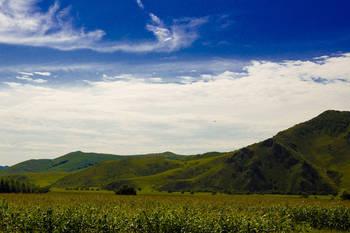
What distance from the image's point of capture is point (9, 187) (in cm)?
14250

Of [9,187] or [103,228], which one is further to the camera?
[9,187]

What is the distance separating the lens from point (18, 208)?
179 feet

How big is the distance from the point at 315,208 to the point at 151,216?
1109 inches

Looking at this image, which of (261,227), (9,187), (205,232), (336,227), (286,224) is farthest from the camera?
(9,187)

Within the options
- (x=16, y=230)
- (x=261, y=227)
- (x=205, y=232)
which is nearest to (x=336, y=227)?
(x=261, y=227)

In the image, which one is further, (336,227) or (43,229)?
(336,227)

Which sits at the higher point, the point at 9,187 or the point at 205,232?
the point at 9,187

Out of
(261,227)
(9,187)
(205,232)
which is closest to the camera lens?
(205,232)

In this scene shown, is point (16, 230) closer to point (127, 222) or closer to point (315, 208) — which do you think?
point (127, 222)

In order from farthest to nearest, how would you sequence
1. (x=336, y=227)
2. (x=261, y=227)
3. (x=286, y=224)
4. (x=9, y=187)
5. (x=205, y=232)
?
1. (x=9, y=187)
2. (x=336, y=227)
3. (x=286, y=224)
4. (x=261, y=227)
5. (x=205, y=232)

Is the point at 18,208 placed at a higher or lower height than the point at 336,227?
higher

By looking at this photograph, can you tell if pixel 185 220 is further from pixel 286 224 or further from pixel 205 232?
pixel 286 224

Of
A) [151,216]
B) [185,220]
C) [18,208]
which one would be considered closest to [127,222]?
[151,216]

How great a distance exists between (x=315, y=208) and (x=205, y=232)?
26.4 metres
